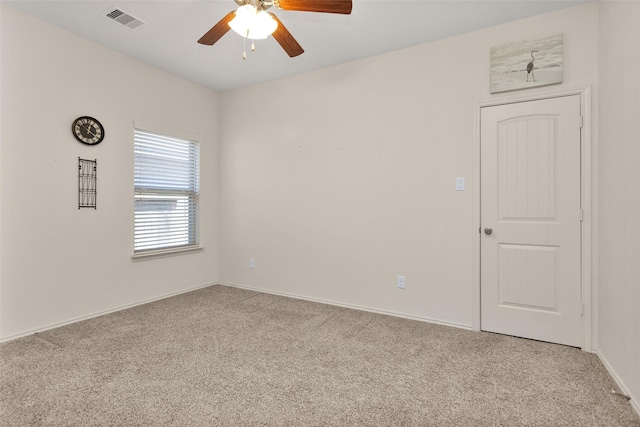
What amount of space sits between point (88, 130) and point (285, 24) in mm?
2178

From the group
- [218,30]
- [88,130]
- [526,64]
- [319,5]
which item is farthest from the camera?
[88,130]

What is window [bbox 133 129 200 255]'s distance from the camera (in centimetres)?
378

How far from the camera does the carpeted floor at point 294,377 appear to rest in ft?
5.78

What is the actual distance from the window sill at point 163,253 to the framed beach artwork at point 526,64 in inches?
151

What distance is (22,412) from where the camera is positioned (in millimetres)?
1764

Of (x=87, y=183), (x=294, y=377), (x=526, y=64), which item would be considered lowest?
(x=294, y=377)

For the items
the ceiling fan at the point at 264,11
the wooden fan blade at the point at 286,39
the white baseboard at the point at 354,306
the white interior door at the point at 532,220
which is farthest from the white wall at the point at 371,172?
the ceiling fan at the point at 264,11

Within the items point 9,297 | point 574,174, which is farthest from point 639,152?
point 9,297

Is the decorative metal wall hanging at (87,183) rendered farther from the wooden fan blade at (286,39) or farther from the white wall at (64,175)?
the wooden fan blade at (286,39)

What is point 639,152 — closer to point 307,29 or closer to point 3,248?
point 307,29

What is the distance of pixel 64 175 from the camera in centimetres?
306

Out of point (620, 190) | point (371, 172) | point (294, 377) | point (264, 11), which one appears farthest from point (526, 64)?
point (294, 377)

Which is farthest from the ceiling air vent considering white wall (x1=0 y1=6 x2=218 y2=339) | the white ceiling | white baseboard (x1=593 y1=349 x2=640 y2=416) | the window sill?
white baseboard (x1=593 y1=349 x2=640 y2=416)

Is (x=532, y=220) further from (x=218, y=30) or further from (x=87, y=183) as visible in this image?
(x=87, y=183)
